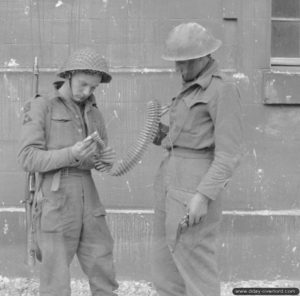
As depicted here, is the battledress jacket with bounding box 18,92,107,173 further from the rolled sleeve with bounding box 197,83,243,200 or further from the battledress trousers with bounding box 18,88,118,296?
the rolled sleeve with bounding box 197,83,243,200

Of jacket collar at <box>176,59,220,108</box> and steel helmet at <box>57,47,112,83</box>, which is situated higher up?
steel helmet at <box>57,47,112,83</box>

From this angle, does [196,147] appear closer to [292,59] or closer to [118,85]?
[118,85]

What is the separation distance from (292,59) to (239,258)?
6.31 feet

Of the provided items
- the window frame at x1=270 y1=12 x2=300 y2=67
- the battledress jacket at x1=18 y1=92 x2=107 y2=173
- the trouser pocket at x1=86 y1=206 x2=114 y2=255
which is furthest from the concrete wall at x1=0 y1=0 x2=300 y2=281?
the battledress jacket at x1=18 y1=92 x2=107 y2=173

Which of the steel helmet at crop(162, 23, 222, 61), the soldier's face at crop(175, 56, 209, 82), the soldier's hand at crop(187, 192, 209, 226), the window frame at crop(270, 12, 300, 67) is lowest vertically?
the soldier's hand at crop(187, 192, 209, 226)

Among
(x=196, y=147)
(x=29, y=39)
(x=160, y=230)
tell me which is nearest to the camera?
(x=196, y=147)

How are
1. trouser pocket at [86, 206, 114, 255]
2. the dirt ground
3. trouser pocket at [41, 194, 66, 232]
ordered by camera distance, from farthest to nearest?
1. the dirt ground
2. trouser pocket at [86, 206, 114, 255]
3. trouser pocket at [41, 194, 66, 232]

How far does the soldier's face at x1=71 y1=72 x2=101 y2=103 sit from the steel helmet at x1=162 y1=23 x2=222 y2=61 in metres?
0.48

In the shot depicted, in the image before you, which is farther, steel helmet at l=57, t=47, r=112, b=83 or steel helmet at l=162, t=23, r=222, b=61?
steel helmet at l=57, t=47, r=112, b=83

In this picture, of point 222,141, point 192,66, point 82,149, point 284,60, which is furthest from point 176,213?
point 284,60

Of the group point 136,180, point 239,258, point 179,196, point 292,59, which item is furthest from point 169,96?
point 179,196

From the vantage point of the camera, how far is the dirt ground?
16.4 feet

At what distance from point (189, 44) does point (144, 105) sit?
1902mm

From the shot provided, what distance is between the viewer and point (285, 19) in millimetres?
5305
